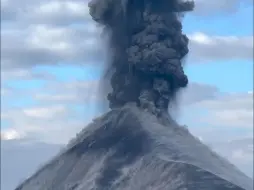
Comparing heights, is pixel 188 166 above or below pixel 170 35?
below

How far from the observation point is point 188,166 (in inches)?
7628

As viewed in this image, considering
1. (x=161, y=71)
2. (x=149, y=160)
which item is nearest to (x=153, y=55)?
(x=161, y=71)

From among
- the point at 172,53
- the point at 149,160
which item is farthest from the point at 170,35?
the point at 149,160

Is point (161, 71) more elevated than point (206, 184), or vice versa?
point (161, 71)

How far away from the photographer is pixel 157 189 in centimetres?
19462

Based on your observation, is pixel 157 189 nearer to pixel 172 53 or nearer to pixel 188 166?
pixel 188 166

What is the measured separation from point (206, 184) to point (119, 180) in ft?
48.2

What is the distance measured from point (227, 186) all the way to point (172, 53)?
2113 centimetres

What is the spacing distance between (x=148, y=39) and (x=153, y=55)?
10.6 feet

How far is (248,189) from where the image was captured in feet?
654

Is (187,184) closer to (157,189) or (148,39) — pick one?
(157,189)

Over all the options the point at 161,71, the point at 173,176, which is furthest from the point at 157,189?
the point at 161,71

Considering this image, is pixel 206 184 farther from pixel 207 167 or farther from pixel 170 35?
pixel 170 35

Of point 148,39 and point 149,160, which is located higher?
point 148,39
